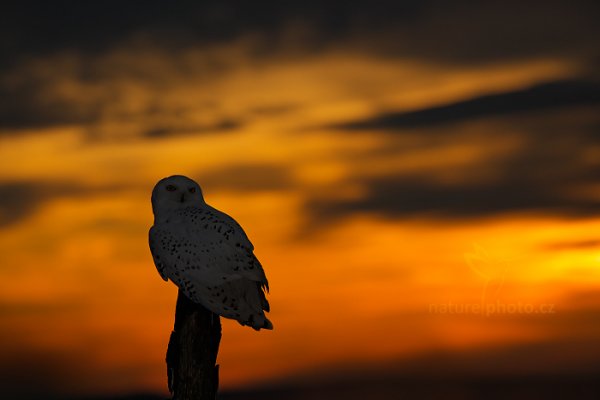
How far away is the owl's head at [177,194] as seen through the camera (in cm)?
1088

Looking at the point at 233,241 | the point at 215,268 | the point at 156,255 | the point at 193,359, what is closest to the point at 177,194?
the point at 156,255

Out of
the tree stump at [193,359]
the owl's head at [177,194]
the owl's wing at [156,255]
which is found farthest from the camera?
the owl's head at [177,194]

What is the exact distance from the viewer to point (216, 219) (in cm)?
1036

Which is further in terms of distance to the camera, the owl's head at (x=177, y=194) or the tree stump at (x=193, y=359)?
the owl's head at (x=177, y=194)

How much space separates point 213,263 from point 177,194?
147 centimetres

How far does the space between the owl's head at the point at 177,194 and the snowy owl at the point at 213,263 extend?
23cm

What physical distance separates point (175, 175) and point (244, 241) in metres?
1.80

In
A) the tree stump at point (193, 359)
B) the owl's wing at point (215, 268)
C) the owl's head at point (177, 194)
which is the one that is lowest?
the tree stump at point (193, 359)

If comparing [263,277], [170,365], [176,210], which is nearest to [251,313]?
[263,277]

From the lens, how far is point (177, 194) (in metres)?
10.9

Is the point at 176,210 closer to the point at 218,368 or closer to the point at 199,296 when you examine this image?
the point at 199,296

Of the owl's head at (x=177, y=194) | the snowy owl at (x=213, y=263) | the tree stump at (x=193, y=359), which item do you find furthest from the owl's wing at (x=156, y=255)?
the tree stump at (x=193, y=359)

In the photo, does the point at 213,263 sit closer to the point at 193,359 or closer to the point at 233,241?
the point at 233,241

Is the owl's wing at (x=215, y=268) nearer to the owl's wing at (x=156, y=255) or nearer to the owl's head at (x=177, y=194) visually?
the owl's wing at (x=156, y=255)
